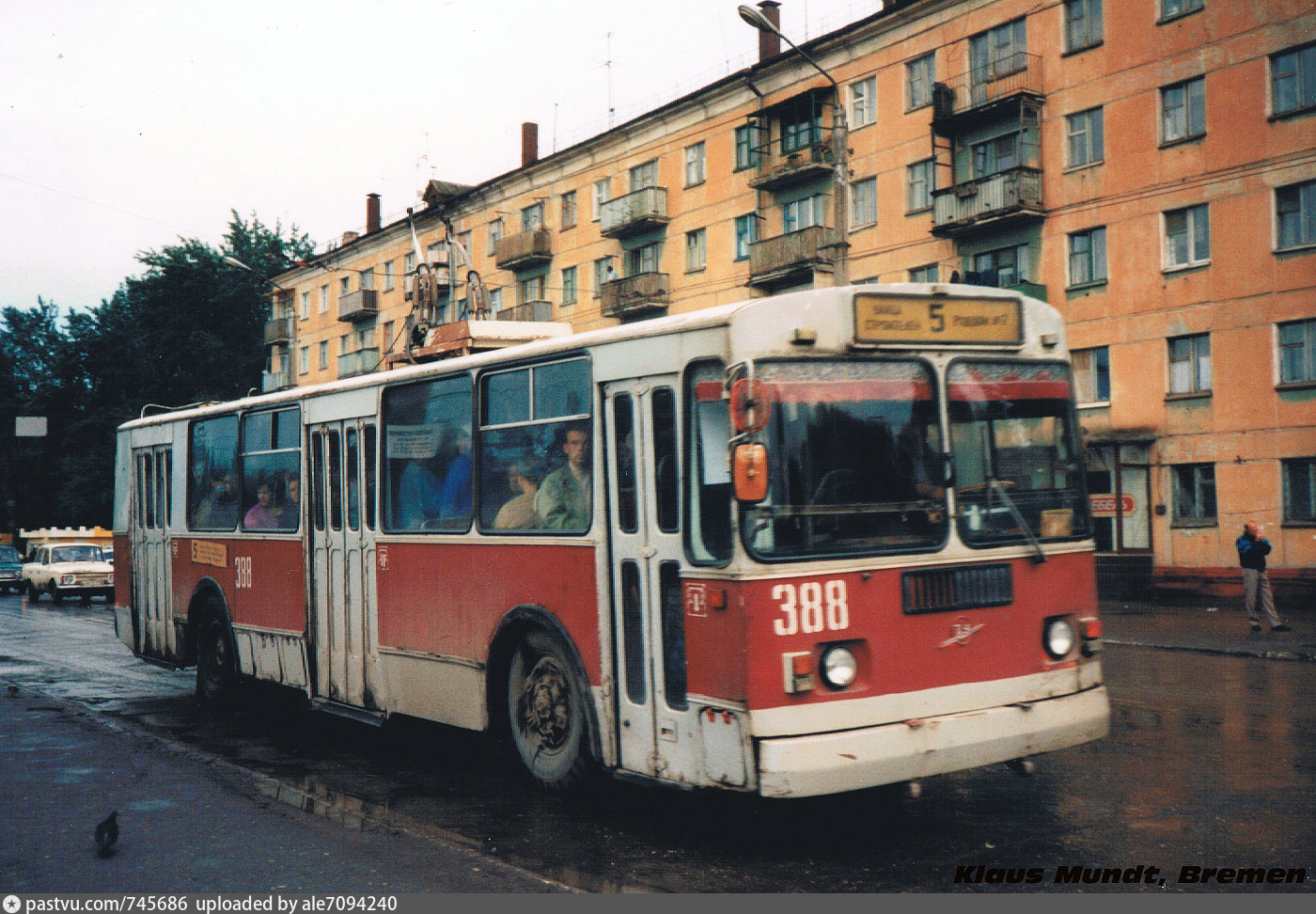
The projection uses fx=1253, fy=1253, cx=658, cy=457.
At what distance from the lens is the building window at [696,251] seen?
135ft

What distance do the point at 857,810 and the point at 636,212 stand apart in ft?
121

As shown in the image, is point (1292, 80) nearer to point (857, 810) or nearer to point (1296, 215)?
point (1296, 215)

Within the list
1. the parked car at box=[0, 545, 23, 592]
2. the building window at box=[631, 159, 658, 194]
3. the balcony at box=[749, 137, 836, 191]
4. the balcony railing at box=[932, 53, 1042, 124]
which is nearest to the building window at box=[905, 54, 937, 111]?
the balcony railing at box=[932, 53, 1042, 124]

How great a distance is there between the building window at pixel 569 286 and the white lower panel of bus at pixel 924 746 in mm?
41698

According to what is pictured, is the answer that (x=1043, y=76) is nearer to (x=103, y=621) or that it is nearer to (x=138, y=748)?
(x=103, y=621)

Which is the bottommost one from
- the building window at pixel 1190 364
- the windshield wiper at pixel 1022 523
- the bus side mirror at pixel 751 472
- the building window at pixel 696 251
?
the windshield wiper at pixel 1022 523

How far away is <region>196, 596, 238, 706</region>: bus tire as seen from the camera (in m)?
12.0

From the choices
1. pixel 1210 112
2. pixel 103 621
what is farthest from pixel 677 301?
pixel 103 621

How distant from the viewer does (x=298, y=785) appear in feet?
26.7

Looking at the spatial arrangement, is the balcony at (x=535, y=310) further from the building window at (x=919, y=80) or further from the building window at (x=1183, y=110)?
the building window at (x=1183, y=110)

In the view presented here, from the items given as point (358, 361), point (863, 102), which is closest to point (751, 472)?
point (863, 102)

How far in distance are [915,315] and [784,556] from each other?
152cm

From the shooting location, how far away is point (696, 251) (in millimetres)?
41469

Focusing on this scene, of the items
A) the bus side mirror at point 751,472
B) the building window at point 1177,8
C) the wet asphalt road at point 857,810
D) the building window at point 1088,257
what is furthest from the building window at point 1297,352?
the bus side mirror at point 751,472
